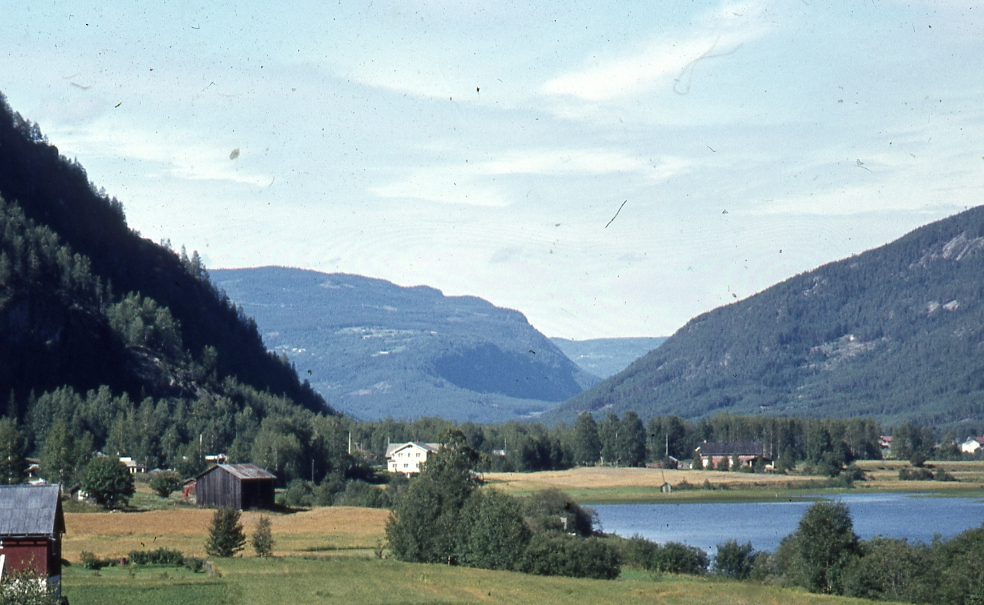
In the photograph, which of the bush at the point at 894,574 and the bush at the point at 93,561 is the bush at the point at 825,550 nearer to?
the bush at the point at 894,574

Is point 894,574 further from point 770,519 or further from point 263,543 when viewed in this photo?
point 770,519

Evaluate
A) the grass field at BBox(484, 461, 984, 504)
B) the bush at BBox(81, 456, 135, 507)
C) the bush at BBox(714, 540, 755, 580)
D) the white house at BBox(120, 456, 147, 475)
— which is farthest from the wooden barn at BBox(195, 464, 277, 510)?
the bush at BBox(714, 540, 755, 580)

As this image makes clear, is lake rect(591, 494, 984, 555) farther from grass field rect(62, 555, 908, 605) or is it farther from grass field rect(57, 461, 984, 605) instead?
grass field rect(62, 555, 908, 605)

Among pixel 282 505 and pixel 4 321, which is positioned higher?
pixel 4 321

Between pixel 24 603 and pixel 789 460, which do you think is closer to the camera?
pixel 24 603

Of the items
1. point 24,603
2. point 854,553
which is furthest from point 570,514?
point 24,603

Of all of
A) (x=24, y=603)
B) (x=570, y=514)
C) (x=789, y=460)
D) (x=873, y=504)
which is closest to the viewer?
(x=24, y=603)

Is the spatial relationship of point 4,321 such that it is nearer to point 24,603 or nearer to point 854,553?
point 854,553
